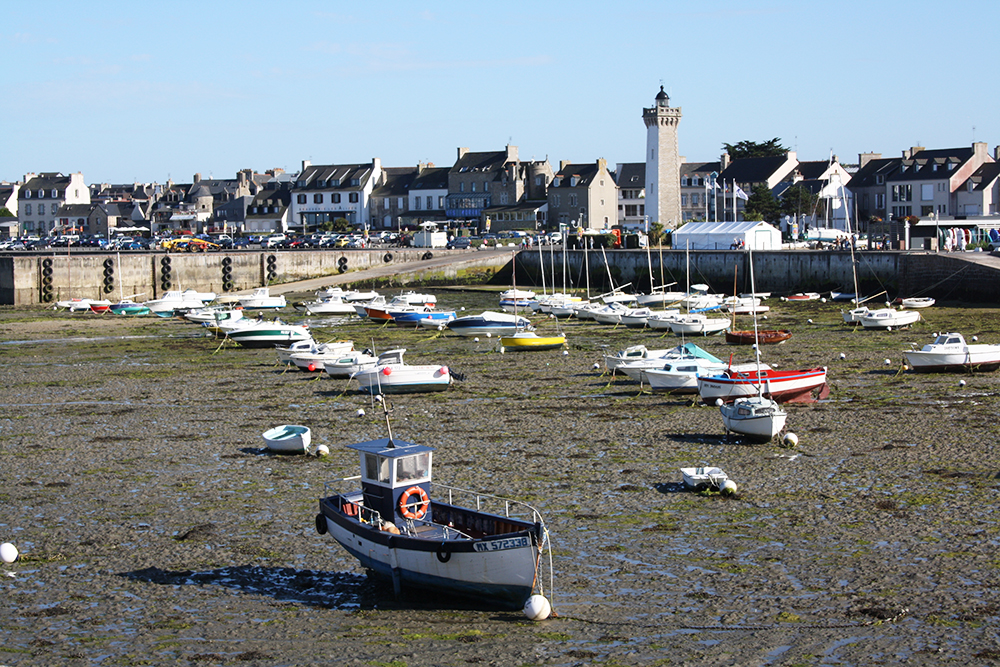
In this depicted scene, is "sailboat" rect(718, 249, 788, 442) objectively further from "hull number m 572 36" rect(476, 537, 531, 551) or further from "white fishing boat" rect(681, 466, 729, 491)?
"hull number m 572 36" rect(476, 537, 531, 551)

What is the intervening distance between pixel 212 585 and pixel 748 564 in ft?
23.4

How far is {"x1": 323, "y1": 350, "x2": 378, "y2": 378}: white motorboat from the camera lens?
31516mm

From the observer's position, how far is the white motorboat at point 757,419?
22.2 meters

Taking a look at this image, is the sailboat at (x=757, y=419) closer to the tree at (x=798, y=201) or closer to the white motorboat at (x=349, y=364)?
the white motorboat at (x=349, y=364)

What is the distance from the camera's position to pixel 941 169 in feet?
297

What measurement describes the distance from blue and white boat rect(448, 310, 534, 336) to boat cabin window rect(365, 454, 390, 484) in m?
27.3

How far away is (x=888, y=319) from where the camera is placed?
41469mm

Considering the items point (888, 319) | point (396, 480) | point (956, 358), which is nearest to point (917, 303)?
point (888, 319)

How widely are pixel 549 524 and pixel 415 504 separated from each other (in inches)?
106

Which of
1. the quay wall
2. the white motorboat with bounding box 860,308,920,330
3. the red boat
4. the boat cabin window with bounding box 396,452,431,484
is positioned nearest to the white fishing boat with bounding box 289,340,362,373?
the red boat

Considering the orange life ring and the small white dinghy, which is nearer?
the orange life ring

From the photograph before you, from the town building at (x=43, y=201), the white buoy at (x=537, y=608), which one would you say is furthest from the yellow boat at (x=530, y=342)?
the town building at (x=43, y=201)

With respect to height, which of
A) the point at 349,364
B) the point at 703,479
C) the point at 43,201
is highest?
the point at 43,201

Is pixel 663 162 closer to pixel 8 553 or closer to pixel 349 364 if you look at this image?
pixel 349 364
